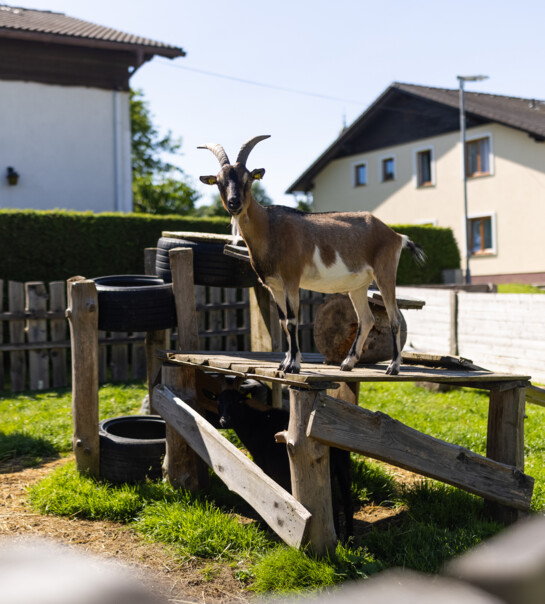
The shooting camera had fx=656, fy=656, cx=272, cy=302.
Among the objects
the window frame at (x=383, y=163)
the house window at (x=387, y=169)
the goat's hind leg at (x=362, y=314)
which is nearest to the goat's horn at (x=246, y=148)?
the goat's hind leg at (x=362, y=314)

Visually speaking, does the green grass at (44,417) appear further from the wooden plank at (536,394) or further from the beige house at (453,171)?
the beige house at (453,171)

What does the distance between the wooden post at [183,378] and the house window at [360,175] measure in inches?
1149

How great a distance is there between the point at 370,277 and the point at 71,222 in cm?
904

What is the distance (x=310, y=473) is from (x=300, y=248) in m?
1.50

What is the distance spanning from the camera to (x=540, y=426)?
7730 mm

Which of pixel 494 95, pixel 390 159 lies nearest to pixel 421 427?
pixel 390 159

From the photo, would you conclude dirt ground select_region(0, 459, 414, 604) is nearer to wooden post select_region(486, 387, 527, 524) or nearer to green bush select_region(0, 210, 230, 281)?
wooden post select_region(486, 387, 527, 524)

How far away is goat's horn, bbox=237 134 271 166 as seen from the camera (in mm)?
4277

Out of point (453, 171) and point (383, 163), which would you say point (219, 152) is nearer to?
point (453, 171)

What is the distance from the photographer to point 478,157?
29.5m

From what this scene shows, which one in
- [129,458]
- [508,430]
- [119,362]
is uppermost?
[508,430]

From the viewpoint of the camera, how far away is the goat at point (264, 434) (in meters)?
4.95

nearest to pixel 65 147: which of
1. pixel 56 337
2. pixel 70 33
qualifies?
pixel 70 33

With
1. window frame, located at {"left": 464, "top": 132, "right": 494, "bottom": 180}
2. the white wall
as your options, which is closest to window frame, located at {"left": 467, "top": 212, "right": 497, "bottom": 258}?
window frame, located at {"left": 464, "top": 132, "right": 494, "bottom": 180}
